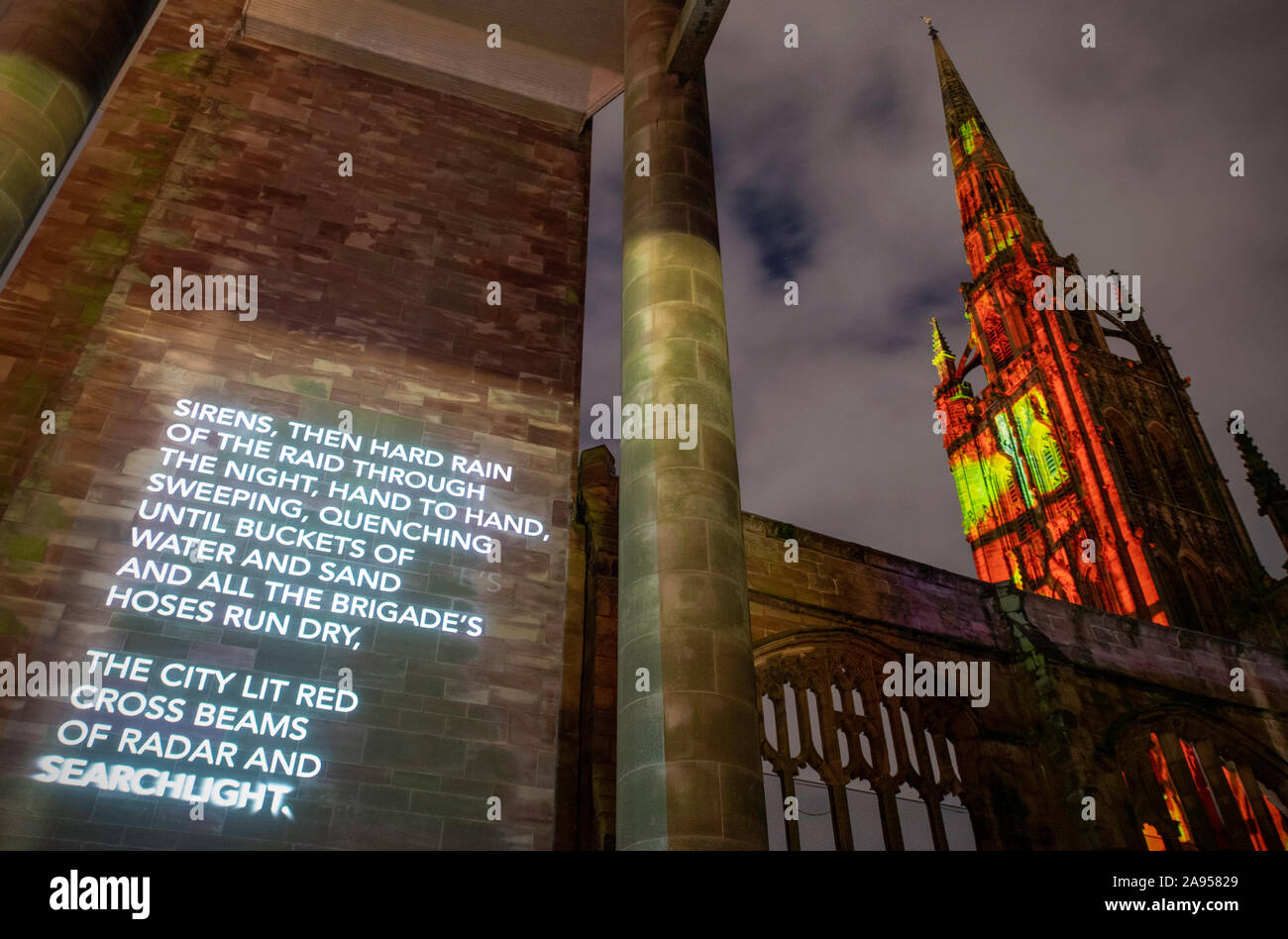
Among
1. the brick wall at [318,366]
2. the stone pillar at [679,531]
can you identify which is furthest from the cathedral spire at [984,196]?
the stone pillar at [679,531]

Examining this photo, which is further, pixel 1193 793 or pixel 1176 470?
pixel 1176 470

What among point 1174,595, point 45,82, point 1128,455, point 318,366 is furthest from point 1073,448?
point 45,82

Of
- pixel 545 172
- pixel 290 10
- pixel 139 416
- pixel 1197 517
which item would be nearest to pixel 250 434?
pixel 139 416

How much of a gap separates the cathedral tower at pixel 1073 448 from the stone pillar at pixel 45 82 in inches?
1440

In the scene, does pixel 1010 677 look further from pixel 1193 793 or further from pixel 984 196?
pixel 984 196

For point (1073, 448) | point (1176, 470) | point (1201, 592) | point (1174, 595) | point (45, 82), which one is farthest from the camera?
point (1176, 470)

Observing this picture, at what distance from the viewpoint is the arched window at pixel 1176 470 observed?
41125 millimetres

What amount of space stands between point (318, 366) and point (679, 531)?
4931 millimetres

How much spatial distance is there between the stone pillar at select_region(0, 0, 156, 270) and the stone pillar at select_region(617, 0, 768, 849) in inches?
196

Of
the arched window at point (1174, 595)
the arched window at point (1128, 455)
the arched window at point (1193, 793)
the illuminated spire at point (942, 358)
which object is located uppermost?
the illuminated spire at point (942, 358)

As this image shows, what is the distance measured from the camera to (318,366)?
394 inches

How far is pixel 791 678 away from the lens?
10.8m

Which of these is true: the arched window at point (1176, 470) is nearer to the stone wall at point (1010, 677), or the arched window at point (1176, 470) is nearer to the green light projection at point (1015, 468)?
the green light projection at point (1015, 468)
